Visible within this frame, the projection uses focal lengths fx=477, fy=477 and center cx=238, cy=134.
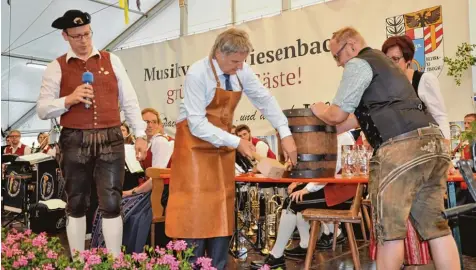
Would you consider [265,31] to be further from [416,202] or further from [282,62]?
[416,202]

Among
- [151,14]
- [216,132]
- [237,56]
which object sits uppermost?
[151,14]

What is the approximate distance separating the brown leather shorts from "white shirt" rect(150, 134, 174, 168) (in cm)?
212

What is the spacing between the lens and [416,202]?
1986mm

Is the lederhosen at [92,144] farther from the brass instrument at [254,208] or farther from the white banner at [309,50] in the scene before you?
the white banner at [309,50]

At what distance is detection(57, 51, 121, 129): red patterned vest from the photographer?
229 centimetres

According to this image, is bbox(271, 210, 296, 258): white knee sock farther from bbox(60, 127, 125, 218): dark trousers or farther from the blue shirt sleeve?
the blue shirt sleeve

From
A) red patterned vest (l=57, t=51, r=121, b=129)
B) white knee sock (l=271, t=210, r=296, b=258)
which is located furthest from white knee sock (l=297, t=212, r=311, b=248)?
red patterned vest (l=57, t=51, r=121, b=129)

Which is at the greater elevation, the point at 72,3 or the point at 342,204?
the point at 72,3

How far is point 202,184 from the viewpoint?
208 centimetres

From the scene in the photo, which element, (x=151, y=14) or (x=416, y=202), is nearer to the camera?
Answer: (x=416, y=202)

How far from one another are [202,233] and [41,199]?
12.0ft

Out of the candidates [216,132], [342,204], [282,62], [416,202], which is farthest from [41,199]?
[416,202]

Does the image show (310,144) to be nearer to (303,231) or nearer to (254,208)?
(303,231)

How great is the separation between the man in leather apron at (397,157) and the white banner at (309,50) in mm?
2764
